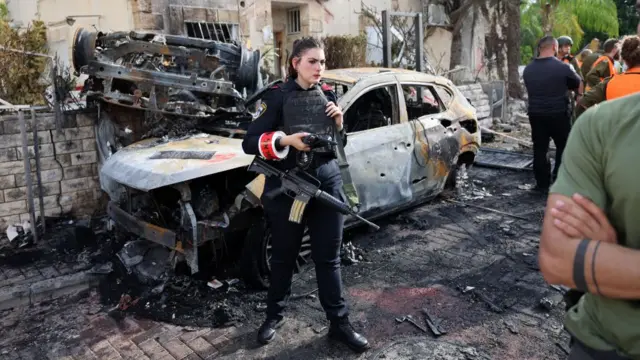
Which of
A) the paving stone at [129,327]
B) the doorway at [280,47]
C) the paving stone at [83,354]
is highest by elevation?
the doorway at [280,47]

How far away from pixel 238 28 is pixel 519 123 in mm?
7119

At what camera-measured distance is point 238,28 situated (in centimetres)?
1018

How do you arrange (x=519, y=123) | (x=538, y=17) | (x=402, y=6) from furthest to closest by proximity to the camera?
(x=538, y=17), (x=402, y=6), (x=519, y=123)

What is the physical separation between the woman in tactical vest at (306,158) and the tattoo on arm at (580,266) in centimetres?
184

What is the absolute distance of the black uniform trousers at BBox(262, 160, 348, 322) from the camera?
3229mm

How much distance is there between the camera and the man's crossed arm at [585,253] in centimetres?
132

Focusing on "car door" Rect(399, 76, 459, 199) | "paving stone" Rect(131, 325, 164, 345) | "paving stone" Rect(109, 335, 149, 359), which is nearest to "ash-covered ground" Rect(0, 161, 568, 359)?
"paving stone" Rect(131, 325, 164, 345)

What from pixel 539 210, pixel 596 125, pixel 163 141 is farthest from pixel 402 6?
pixel 596 125

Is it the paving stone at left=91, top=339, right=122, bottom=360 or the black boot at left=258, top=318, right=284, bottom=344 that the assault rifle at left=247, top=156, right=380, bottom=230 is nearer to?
the black boot at left=258, top=318, right=284, bottom=344

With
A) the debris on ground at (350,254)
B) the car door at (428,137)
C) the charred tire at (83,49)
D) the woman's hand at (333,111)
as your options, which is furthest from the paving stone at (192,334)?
the charred tire at (83,49)

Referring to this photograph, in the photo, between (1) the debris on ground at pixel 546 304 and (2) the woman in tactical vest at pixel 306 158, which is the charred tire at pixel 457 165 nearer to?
(1) the debris on ground at pixel 546 304

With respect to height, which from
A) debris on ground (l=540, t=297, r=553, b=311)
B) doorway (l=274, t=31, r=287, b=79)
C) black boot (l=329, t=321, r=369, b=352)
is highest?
doorway (l=274, t=31, r=287, b=79)

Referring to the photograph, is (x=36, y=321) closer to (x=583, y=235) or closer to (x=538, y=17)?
(x=583, y=235)

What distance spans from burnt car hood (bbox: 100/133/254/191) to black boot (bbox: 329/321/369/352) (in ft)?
4.77
